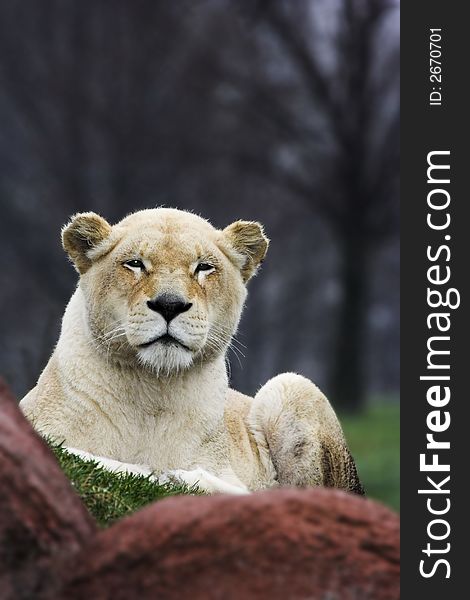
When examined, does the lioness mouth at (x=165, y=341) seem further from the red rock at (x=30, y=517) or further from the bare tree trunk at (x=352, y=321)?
the bare tree trunk at (x=352, y=321)

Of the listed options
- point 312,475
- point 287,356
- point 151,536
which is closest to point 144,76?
point 287,356

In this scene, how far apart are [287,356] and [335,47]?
11534mm

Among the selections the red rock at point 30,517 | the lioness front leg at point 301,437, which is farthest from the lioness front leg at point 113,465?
the red rock at point 30,517

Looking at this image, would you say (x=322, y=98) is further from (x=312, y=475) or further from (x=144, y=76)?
(x=312, y=475)

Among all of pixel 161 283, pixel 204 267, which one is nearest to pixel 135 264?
pixel 161 283

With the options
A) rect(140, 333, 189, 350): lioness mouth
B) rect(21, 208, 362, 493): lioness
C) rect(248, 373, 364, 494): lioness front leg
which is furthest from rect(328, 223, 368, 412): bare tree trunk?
rect(140, 333, 189, 350): lioness mouth

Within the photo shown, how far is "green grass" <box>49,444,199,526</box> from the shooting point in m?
5.87

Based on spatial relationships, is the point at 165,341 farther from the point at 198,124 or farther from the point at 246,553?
the point at 198,124

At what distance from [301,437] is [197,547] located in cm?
360

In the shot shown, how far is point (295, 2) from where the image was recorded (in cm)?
3009

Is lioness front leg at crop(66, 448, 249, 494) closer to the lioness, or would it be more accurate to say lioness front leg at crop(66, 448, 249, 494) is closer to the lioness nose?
the lioness

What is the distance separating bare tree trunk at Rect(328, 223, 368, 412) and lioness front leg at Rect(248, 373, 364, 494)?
67.0ft

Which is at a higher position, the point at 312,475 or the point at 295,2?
the point at 295,2

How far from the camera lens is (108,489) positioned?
246 inches
